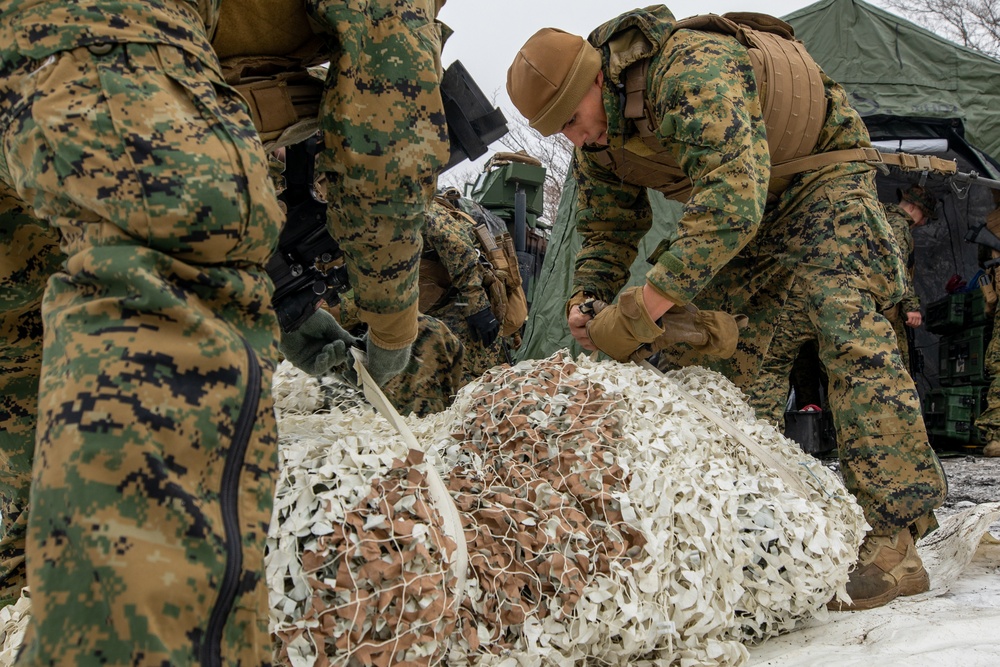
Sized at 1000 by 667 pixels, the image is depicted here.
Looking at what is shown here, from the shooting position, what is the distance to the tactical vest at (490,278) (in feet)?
13.2

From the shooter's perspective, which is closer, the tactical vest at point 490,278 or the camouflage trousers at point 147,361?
the camouflage trousers at point 147,361

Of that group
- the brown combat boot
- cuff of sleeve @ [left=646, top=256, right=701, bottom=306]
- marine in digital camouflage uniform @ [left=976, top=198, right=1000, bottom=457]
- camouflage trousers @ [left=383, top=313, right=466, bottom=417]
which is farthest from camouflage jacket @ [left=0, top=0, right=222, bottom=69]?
marine in digital camouflage uniform @ [left=976, top=198, right=1000, bottom=457]

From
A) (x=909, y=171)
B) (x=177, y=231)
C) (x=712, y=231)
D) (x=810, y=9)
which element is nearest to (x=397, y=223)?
(x=177, y=231)

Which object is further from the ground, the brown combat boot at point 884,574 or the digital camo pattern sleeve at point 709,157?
the digital camo pattern sleeve at point 709,157

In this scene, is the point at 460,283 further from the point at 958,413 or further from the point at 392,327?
the point at 958,413

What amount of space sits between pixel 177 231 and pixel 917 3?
1399cm

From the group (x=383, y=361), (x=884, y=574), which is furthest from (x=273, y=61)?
(x=884, y=574)

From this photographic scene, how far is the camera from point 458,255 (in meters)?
3.91

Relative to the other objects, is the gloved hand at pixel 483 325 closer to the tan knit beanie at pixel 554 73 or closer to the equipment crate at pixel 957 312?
the tan knit beanie at pixel 554 73

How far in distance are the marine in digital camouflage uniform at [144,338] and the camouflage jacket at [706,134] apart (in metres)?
1.45

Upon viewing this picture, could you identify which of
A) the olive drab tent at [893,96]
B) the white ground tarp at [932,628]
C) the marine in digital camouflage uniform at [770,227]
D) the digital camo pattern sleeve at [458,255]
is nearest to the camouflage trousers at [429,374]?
the digital camo pattern sleeve at [458,255]

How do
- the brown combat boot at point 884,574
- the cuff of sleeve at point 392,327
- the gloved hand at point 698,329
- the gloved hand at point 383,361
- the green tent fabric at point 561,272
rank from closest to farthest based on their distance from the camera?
the cuff of sleeve at point 392,327 < the gloved hand at point 383,361 < the brown combat boot at point 884,574 < the gloved hand at point 698,329 < the green tent fabric at point 561,272

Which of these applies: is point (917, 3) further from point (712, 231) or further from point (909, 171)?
point (712, 231)

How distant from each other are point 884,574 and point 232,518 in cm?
187
